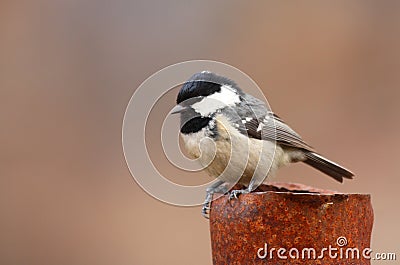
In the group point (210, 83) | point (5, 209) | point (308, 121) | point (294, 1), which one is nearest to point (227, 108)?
point (210, 83)

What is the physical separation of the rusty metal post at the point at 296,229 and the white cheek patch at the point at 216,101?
394mm

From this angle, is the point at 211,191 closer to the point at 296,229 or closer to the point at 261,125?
the point at 261,125

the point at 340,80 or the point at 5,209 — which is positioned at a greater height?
the point at 340,80

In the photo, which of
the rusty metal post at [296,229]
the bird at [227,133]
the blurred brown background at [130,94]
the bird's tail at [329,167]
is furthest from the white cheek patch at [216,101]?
the blurred brown background at [130,94]

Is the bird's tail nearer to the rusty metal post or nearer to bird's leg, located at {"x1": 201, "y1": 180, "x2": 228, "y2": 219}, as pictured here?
bird's leg, located at {"x1": 201, "y1": 180, "x2": 228, "y2": 219}

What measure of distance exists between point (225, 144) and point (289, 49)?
135 cm

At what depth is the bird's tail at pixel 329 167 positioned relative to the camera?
1401mm

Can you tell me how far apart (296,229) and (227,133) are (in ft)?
1.41

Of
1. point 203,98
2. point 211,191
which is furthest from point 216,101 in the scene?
point 211,191

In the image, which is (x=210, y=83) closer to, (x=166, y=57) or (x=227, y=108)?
(x=227, y=108)

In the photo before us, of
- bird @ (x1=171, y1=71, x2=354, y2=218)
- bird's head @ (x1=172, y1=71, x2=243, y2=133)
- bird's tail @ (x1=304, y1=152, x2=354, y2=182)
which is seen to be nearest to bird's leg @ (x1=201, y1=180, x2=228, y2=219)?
bird @ (x1=171, y1=71, x2=354, y2=218)

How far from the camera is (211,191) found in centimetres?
119

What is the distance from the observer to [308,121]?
2406mm

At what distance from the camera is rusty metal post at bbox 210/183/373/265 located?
853 millimetres
